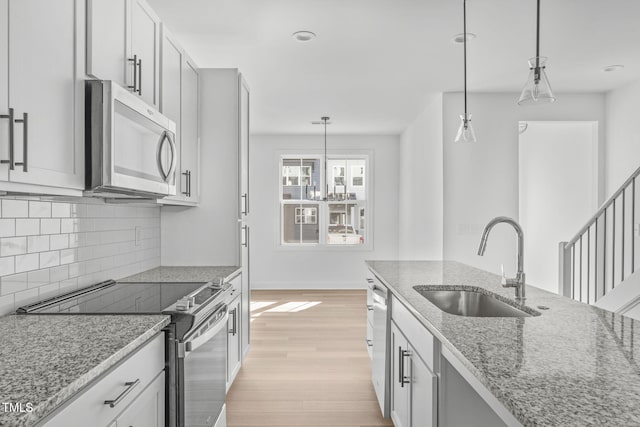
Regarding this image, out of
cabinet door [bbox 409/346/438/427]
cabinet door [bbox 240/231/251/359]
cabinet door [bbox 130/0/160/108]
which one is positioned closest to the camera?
cabinet door [bbox 409/346/438/427]

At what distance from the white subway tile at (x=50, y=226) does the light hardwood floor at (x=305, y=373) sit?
149cm

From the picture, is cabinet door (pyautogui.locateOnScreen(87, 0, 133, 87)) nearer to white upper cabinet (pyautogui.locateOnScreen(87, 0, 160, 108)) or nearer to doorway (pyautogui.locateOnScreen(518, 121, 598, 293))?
white upper cabinet (pyautogui.locateOnScreen(87, 0, 160, 108))

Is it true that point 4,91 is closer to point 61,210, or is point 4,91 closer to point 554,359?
point 61,210

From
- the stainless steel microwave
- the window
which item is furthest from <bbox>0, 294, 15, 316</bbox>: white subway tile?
the window

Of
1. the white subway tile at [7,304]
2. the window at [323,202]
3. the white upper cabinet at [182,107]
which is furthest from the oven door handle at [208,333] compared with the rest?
the window at [323,202]

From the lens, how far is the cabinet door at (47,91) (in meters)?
1.24

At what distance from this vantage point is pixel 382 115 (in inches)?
221

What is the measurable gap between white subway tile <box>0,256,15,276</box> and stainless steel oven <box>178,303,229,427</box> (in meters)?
0.70

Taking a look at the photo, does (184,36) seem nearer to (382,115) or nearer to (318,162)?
(382,115)

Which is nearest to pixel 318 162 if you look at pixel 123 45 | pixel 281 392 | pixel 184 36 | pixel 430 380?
pixel 184 36

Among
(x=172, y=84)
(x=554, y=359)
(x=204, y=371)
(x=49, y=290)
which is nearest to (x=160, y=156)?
(x=172, y=84)

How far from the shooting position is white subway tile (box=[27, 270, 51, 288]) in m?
1.76

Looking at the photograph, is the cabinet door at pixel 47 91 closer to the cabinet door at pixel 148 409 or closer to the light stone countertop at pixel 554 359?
the cabinet door at pixel 148 409

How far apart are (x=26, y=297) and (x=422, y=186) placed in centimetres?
464
